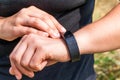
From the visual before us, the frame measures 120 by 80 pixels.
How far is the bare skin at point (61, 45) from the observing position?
60.0 inches

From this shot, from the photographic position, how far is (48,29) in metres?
1.61

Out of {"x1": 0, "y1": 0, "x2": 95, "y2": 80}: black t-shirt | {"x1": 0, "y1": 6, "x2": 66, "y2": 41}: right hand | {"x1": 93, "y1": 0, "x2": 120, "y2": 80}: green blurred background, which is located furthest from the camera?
{"x1": 93, "y1": 0, "x2": 120, "y2": 80}: green blurred background

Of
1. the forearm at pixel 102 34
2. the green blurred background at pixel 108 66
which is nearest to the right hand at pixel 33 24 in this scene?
the forearm at pixel 102 34

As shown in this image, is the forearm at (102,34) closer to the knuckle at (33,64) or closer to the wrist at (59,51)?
the wrist at (59,51)

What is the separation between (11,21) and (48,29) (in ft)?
0.64

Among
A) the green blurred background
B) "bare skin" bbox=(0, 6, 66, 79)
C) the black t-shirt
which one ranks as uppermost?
"bare skin" bbox=(0, 6, 66, 79)

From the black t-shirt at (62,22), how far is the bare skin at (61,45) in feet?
0.87

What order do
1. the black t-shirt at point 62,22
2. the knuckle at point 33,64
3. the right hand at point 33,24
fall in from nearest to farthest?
the knuckle at point 33,64 < the right hand at point 33,24 < the black t-shirt at point 62,22

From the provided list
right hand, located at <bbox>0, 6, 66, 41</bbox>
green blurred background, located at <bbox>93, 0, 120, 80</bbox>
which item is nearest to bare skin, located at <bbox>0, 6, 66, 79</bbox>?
right hand, located at <bbox>0, 6, 66, 41</bbox>

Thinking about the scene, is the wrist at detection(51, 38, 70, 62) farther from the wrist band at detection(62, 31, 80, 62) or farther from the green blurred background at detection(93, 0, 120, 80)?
the green blurred background at detection(93, 0, 120, 80)

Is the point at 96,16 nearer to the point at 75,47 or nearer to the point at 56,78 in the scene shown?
the point at 56,78

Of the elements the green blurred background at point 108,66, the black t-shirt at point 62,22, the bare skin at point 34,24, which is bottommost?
the green blurred background at point 108,66

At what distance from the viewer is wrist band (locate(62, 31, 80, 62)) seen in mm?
1547

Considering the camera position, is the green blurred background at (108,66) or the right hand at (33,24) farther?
the green blurred background at (108,66)
